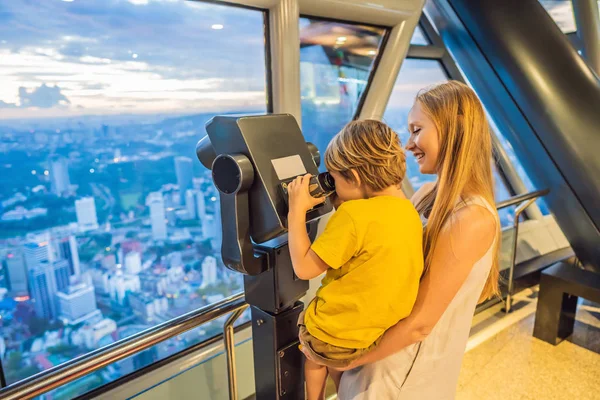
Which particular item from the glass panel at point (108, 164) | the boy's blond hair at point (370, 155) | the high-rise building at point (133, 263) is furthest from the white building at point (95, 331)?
the boy's blond hair at point (370, 155)

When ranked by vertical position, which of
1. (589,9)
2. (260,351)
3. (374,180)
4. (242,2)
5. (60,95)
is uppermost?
(589,9)

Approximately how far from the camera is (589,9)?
3.81m

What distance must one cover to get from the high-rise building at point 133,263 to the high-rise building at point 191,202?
368 mm

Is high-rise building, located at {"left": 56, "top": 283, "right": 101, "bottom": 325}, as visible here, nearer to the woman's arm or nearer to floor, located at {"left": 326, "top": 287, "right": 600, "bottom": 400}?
floor, located at {"left": 326, "top": 287, "right": 600, "bottom": 400}

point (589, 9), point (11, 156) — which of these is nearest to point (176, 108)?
point (11, 156)

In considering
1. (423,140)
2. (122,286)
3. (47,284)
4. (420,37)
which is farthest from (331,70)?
(47,284)

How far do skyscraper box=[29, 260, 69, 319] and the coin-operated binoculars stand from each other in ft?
3.68

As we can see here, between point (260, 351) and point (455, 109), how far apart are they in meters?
0.86

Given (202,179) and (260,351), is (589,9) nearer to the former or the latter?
(202,179)

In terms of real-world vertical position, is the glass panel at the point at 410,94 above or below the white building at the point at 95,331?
above

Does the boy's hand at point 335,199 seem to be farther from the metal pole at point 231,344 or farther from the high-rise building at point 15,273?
the high-rise building at point 15,273

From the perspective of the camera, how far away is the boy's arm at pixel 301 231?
1.01m

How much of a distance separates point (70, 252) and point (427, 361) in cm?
160

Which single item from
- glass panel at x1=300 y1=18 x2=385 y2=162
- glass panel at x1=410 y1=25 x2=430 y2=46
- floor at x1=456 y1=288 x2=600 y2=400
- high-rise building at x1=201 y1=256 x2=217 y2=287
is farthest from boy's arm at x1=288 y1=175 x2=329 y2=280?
glass panel at x1=410 y1=25 x2=430 y2=46
